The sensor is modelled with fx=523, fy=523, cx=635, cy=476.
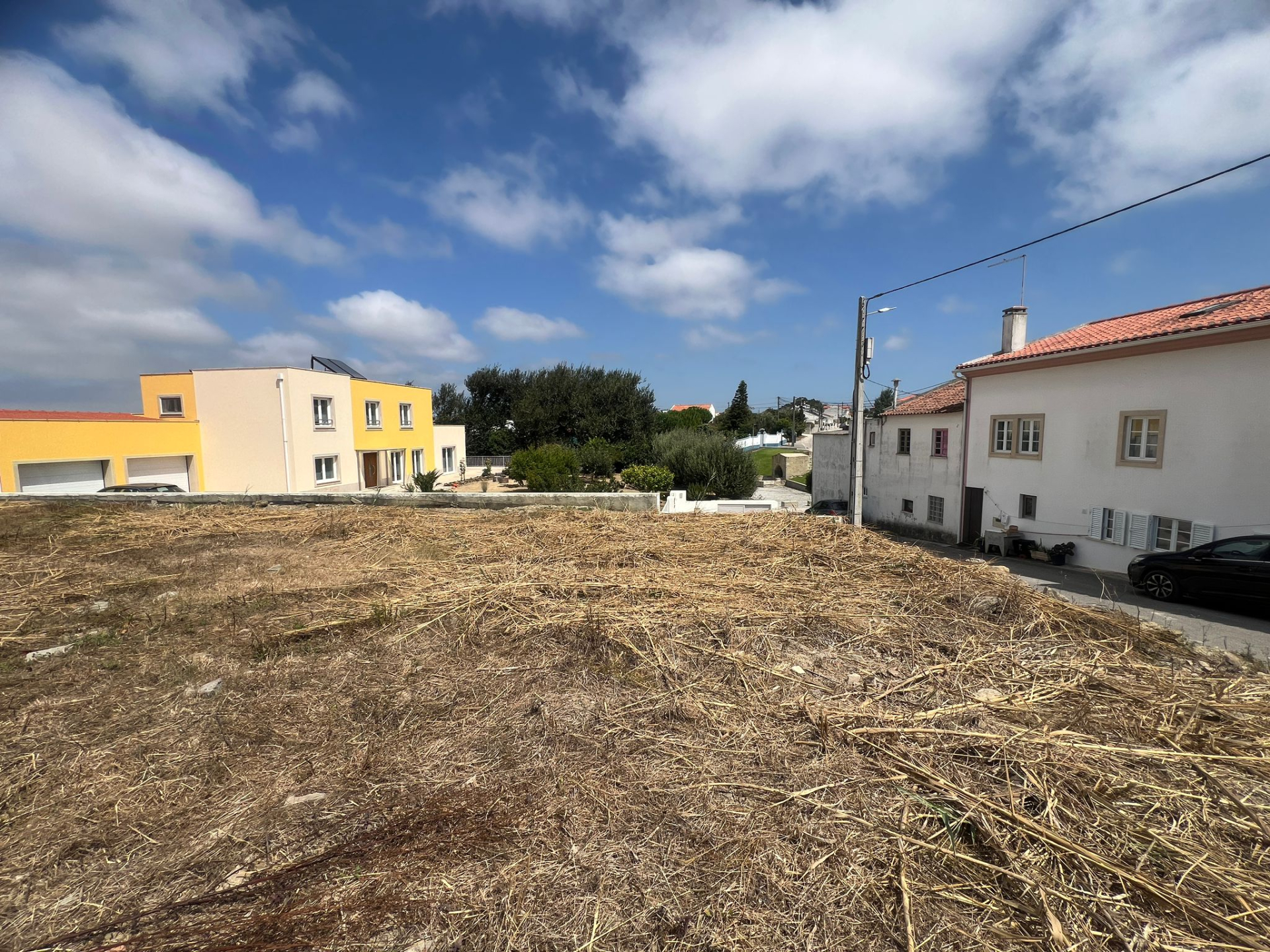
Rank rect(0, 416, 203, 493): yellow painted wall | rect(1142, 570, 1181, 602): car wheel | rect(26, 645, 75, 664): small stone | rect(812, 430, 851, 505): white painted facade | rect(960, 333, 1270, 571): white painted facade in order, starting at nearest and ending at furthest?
rect(26, 645, 75, 664): small stone
rect(1142, 570, 1181, 602): car wheel
rect(960, 333, 1270, 571): white painted facade
rect(0, 416, 203, 493): yellow painted wall
rect(812, 430, 851, 505): white painted facade

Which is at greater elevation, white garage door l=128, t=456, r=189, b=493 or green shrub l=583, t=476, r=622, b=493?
white garage door l=128, t=456, r=189, b=493

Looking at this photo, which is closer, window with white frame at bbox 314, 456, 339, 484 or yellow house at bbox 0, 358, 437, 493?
yellow house at bbox 0, 358, 437, 493

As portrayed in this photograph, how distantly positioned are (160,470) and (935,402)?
30.2 m

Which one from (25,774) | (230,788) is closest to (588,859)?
(230,788)

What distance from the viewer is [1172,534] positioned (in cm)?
1133

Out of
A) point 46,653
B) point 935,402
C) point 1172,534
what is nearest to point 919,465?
point 935,402

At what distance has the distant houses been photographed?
399 inches

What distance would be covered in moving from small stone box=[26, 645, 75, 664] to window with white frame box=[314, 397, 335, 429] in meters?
21.5

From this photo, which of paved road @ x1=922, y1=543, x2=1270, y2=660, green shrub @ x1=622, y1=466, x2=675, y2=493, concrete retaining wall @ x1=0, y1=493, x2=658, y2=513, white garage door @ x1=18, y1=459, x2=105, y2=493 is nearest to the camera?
paved road @ x1=922, y1=543, x2=1270, y2=660

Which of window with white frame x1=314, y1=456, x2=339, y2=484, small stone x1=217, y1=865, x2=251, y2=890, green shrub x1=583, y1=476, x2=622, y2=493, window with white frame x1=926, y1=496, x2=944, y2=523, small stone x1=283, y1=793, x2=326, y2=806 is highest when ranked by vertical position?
window with white frame x1=314, y1=456, x2=339, y2=484

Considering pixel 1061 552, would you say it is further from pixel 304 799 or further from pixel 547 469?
pixel 547 469

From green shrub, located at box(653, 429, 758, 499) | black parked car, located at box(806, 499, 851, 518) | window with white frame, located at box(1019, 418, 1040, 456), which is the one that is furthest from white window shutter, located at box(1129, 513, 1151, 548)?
green shrub, located at box(653, 429, 758, 499)

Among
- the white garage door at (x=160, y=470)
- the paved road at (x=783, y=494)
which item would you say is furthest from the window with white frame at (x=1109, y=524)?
the white garage door at (x=160, y=470)

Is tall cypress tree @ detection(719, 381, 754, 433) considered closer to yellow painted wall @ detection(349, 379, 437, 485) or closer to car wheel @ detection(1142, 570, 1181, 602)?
yellow painted wall @ detection(349, 379, 437, 485)
